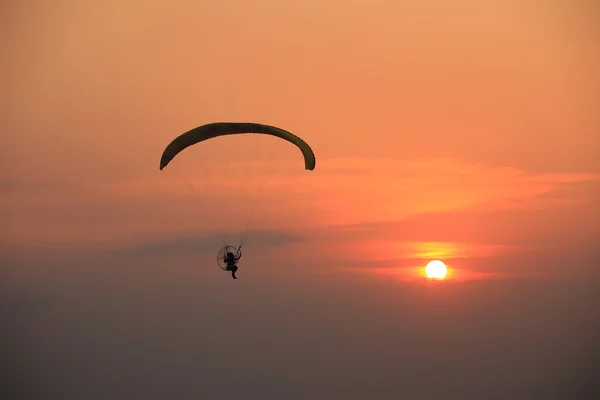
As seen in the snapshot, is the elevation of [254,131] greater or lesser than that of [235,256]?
greater

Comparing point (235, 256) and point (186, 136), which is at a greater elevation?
point (186, 136)

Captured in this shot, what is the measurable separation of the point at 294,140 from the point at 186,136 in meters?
7.44

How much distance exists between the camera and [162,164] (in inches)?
2970

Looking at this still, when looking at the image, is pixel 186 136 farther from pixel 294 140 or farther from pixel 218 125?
pixel 294 140

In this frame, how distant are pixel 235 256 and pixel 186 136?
8.94m

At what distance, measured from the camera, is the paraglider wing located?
245ft

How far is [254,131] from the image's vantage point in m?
74.8

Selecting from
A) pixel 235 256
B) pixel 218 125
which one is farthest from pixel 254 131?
pixel 235 256

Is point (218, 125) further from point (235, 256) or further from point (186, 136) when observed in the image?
point (235, 256)

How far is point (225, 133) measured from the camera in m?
75.2

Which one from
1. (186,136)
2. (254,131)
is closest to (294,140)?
(254,131)

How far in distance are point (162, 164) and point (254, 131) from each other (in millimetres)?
6756

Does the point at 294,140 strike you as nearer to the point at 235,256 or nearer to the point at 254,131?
Answer: the point at 254,131

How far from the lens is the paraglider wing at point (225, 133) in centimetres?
7462
